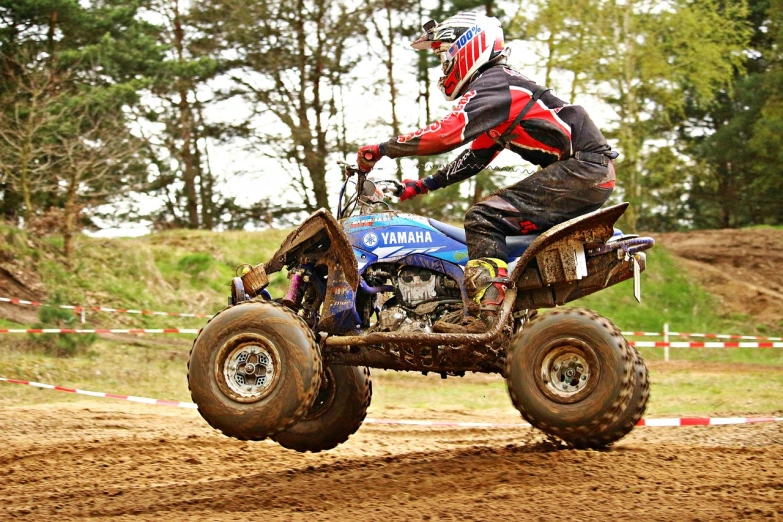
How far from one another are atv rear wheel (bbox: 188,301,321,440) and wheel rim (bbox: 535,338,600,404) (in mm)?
1376

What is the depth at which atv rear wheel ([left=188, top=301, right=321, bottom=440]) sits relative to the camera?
5344 mm

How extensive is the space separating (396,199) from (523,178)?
3.52 ft

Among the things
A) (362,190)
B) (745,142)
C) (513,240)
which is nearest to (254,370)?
(362,190)

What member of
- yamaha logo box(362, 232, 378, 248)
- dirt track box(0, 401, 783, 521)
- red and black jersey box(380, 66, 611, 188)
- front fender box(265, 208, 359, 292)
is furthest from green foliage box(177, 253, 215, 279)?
red and black jersey box(380, 66, 611, 188)

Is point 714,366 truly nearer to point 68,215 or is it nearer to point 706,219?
point 68,215

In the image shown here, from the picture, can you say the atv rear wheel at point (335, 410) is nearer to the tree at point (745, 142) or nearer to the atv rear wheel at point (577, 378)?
the atv rear wheel at point (577, 378)

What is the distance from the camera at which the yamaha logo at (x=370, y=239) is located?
572cm

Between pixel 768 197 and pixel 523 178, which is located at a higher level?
pixel 768 197

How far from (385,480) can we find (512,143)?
2285mm

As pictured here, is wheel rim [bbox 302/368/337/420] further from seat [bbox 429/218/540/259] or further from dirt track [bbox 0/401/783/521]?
seat [bbox 429/218/540/259]

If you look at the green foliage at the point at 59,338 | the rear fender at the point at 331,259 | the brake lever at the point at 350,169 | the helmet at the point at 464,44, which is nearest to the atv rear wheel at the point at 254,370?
the rear fender at the point at 331,259

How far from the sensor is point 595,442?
17.1 feet

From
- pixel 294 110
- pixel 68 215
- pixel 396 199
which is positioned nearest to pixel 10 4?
pixel 68 215

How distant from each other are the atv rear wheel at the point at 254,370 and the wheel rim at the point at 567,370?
1376mm
